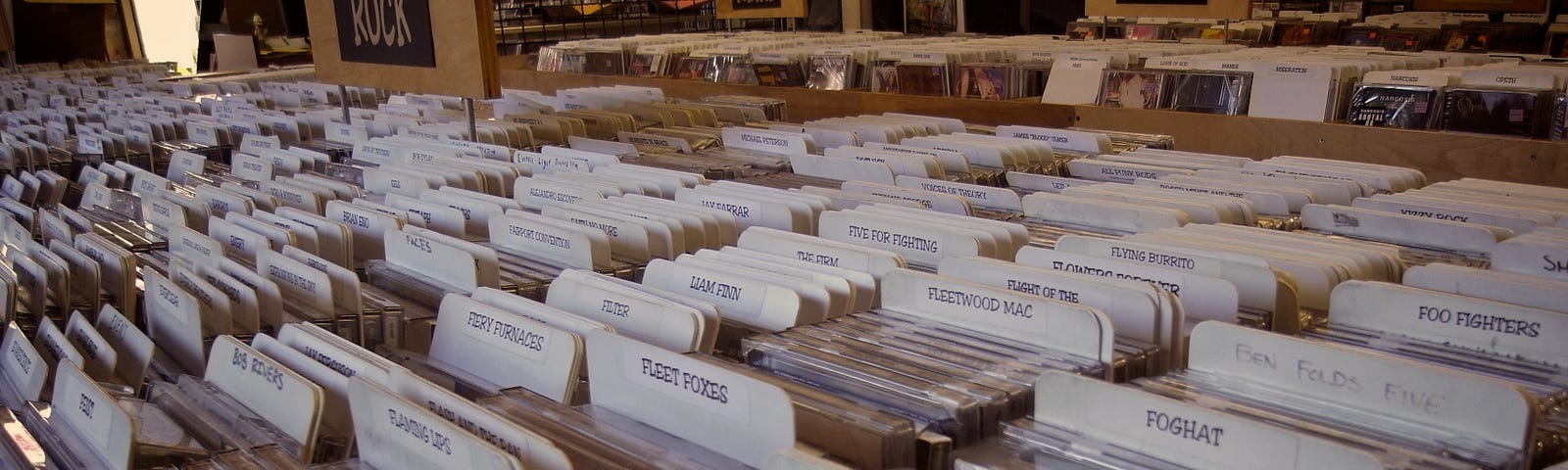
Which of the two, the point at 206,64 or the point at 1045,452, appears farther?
the point at 206,64

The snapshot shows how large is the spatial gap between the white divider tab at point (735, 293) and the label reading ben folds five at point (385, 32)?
1.96m

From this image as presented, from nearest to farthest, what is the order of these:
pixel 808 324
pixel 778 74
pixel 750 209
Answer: pixel 808 324 < pixel 750 209 < pixel 778 74

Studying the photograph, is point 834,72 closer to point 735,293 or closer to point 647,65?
point 647,65

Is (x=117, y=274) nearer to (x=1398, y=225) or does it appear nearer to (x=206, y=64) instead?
(x=1398, y=225)

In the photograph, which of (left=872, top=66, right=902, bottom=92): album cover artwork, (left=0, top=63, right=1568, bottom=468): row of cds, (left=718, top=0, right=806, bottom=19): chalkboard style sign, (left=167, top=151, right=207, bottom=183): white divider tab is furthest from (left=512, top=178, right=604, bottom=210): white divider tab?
(left=718, top=0, right=806, bottom=19): chalkboard style sign

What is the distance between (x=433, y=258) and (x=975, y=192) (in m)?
1.31

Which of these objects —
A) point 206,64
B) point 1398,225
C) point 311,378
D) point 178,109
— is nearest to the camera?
point 311,378

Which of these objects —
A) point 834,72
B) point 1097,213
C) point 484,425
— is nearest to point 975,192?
point 1097,213

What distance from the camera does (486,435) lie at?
150 cm

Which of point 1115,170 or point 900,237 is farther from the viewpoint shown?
point 1115,170

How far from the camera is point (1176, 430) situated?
139cm

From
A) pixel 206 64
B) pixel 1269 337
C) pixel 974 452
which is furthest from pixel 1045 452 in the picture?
pixel 206 64

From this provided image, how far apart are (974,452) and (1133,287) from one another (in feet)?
1.64

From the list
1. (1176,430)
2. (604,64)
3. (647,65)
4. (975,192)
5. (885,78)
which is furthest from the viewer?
(604,64)
